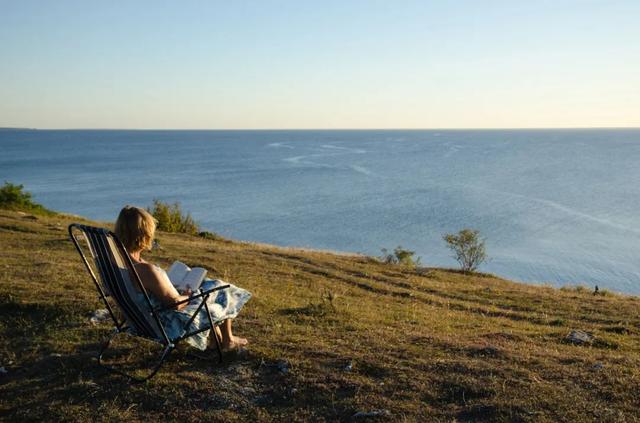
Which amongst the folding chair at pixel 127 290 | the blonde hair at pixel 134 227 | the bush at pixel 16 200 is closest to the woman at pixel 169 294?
the blonde hair at pixel 134 227

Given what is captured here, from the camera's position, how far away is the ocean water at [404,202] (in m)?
54.2

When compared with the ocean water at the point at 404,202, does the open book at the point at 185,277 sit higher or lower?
higher

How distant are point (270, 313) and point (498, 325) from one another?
4.60 m

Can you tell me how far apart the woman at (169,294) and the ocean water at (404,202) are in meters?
41.6

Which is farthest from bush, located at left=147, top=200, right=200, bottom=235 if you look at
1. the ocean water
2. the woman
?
the woman

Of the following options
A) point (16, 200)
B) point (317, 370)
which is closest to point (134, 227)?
point (317, 370)

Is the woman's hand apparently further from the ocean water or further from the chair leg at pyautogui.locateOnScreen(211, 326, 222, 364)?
the ocean water

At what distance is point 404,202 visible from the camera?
8144 cm

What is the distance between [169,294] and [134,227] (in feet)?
2.52

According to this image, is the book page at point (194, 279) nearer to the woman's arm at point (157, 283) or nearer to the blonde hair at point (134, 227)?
the woman's arm at point (157, 283)

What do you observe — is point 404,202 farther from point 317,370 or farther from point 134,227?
point 134,227

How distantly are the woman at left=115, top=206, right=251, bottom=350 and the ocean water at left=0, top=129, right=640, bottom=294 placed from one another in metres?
41.6

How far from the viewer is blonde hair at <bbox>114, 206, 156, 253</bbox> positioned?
5.86 m

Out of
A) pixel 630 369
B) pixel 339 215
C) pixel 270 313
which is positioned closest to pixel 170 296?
pixel 270 313
